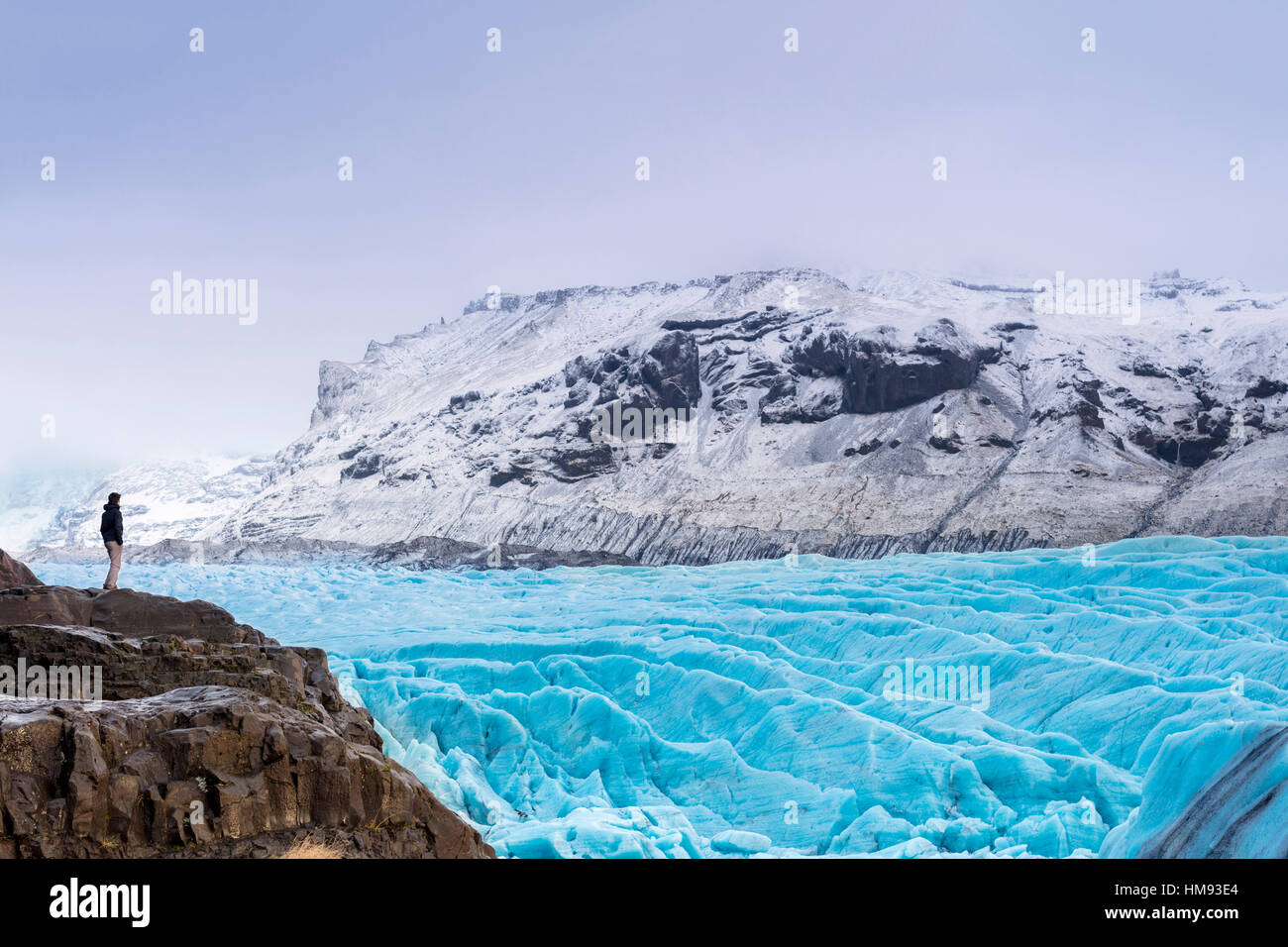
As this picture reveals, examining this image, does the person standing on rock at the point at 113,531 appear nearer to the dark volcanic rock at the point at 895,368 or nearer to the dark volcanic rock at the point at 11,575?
the dark volcanic rock at the point at 11,575

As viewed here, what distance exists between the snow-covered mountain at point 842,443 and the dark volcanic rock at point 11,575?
37463mm

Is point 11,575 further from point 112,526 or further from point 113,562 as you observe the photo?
point 112,526

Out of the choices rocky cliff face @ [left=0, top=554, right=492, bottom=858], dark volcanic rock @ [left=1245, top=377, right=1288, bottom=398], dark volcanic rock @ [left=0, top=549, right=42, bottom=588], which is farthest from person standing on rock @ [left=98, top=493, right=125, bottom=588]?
dark volcanic rock @ [left=1245, top=377, right=1288, bottom=398]

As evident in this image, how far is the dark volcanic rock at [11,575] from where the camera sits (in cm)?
1308

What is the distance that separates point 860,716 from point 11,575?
35.1 feet

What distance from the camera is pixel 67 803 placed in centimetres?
527

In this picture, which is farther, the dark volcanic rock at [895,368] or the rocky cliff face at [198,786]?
the dark volcanic rock at [895,368]

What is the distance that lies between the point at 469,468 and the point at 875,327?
2526cm

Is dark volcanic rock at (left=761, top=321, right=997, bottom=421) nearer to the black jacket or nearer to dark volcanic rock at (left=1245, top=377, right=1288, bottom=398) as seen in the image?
dark volcanic rock at (left=1245, top=377, right=1288, bottom=398)

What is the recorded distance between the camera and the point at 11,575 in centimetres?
1332

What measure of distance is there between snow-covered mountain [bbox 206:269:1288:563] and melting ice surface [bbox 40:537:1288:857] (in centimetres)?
2432

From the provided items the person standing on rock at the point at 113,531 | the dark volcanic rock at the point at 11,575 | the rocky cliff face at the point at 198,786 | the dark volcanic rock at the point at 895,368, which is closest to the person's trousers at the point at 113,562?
the person standing on rock at the point at 113,531
